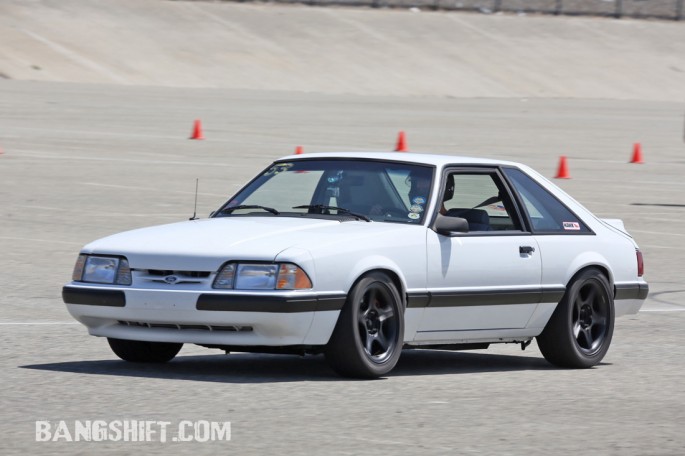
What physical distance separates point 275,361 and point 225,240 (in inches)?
54.0

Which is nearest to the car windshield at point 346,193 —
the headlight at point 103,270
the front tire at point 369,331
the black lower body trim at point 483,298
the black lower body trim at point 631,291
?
the black lower body trim at point 483,298

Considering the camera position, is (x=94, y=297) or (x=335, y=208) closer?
(x=94, y=297)

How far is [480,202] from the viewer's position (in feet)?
33.5

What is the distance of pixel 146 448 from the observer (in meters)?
6.83

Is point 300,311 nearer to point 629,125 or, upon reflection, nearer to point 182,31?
point 629,125

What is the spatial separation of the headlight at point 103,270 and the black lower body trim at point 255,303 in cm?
57

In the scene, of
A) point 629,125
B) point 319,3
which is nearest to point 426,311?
point 629,125

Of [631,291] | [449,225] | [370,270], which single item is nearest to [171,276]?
[370,270]

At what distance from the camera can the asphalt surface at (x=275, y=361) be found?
737cm

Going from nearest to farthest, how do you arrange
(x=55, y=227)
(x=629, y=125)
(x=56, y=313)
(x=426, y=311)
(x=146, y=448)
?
(x=146, y=448) < (x=426, y=311) < (x=56, y=313) < (x=55, y=227) < (x=629, y=125)

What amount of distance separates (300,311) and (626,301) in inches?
111

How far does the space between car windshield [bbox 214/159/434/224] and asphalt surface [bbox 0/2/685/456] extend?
952 mm

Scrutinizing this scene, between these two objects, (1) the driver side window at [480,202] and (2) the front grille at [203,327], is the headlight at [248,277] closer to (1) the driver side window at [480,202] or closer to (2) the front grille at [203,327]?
(2) the front grille at [203,327]

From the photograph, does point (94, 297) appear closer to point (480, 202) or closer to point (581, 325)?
point (480, 202)
